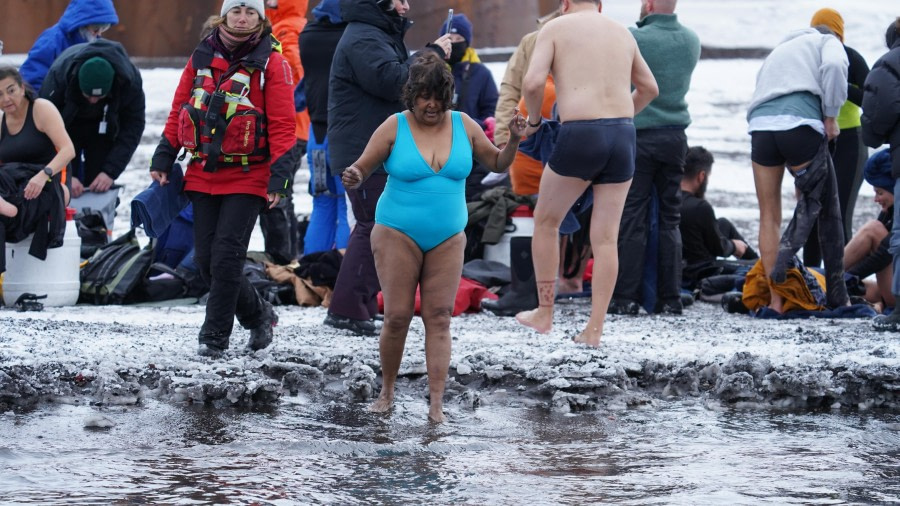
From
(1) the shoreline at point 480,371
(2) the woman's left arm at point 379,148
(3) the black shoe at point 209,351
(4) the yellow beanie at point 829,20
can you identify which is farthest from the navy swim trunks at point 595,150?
(4) the yellow beanie at point 829,20

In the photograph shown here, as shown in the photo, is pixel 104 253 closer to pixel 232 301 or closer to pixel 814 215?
pixel 232 301

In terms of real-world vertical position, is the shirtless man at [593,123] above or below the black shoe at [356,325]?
above

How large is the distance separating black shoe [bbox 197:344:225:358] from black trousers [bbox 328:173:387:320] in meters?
1.10

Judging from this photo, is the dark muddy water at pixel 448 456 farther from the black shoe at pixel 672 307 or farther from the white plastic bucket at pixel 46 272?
the white plastic bucket at pixel 46 272

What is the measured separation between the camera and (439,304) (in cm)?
529

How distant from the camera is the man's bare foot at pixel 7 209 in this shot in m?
8.10

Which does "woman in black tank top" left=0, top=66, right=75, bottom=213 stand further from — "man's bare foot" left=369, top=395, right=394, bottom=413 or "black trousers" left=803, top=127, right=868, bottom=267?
"black trousers" left=803, top=127, right=868, bottom=267

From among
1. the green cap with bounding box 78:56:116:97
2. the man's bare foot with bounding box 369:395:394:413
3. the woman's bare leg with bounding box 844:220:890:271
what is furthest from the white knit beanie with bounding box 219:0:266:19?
the woman's bare leg with bounding box 844:220:890:271

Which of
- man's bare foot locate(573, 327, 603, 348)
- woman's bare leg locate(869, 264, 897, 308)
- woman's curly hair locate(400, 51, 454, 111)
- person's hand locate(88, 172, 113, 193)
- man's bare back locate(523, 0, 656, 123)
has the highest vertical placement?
man's bare back locate(523, 0, 656, 123)

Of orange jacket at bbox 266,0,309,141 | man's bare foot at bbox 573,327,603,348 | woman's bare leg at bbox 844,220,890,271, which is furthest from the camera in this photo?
orange jacket at bbox 266,0,309,141

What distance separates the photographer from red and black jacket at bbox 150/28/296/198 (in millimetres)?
5973

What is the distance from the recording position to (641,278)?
26.9 ft

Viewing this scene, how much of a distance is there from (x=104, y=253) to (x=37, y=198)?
0.79m

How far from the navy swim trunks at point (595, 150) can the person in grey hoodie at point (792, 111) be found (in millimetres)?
1572
